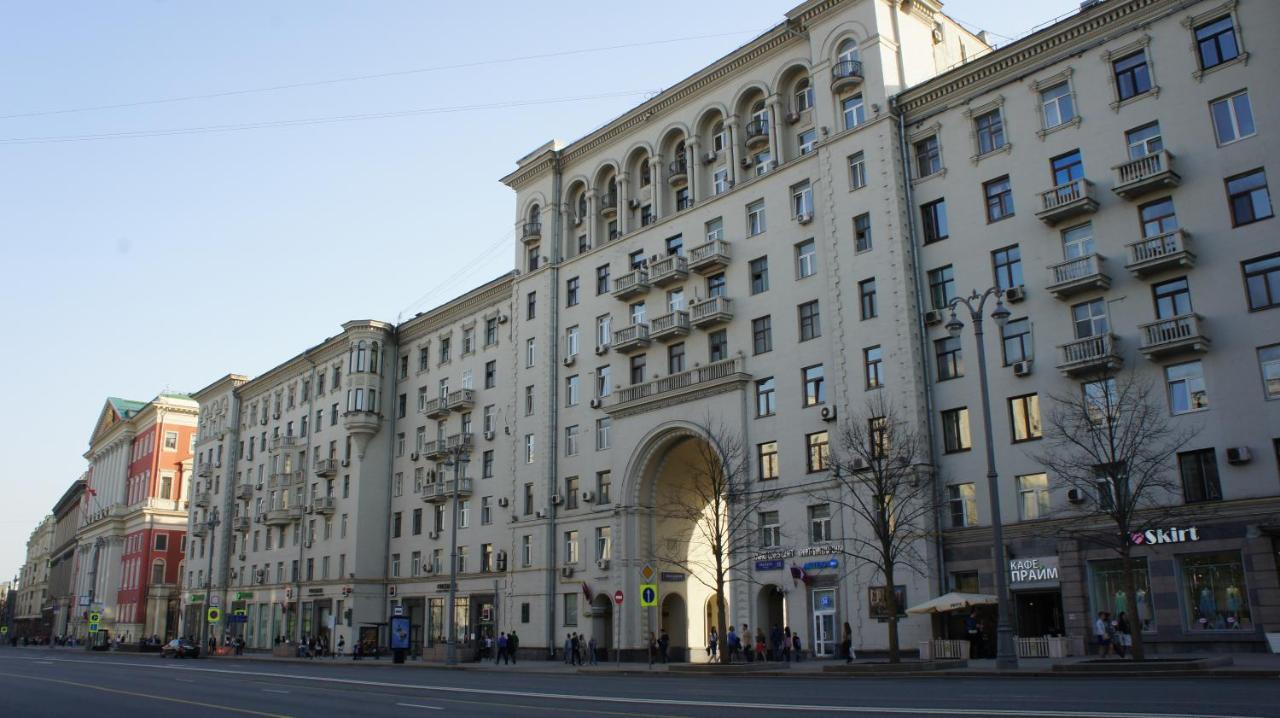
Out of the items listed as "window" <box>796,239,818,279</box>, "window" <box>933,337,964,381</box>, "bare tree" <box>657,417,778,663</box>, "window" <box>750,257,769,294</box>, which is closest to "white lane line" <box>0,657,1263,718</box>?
"bare tree" <box>657,417,778,663</box>

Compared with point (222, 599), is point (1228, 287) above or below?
above

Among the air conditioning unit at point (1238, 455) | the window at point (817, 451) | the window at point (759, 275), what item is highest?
the window at point (759, 275)

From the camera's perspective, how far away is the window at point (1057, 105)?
35.7m

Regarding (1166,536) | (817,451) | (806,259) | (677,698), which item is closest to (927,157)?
(806,259)

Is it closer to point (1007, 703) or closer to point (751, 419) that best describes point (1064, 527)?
point (751, 419)

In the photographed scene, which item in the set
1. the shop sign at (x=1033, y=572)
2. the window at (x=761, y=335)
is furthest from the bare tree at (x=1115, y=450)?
the window at (x=761, y=335)

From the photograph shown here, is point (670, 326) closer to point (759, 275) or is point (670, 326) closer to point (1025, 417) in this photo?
point (759, 275)

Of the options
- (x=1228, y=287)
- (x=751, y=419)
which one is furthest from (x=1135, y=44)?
(x=751, y=419)

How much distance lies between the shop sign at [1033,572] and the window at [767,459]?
1084 cm

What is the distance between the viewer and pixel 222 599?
82.6m

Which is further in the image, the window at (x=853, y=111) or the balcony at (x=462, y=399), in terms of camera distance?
the balcony at (x=462, y=399)

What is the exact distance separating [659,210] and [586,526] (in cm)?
1624

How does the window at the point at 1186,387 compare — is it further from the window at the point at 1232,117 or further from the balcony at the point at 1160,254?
the window at the point at 1232,117

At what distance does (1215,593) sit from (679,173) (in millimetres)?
29804
